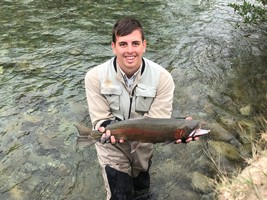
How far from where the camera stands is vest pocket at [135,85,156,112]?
4.32 m

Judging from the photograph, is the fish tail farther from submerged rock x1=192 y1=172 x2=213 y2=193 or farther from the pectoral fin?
submerged rock x1=192 y1=172 x2=213 y2=193

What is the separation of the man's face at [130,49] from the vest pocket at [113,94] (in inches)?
12.0

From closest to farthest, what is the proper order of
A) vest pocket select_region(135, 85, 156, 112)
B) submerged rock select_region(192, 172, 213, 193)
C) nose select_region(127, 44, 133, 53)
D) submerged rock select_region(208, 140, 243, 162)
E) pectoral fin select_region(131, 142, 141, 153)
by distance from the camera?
nose select_region(127, 44, 133, 53), pectoral fin select_region(131, 142, 141, 153), vest pocket select_region(135, 85, 156, 112), submerged rock select_region(192, 172, 213, 193), submerged rock select_region(208, 140, 243, 162)

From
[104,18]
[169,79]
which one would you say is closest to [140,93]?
[169,79]

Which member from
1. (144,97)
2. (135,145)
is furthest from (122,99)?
(135,145)

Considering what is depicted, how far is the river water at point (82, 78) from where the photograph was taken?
587cm

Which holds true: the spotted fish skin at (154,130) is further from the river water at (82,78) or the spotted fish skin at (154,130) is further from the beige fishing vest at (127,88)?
the river water at (82,78)

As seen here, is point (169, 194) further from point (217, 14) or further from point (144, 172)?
point (217, 14)

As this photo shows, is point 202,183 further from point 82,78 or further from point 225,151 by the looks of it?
point 82,78

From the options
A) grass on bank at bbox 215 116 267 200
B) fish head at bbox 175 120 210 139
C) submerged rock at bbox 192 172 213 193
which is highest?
fish head at bbox 175 120 210 139

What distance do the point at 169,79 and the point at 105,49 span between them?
20.2 feet

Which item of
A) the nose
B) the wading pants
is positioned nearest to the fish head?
the wading pants

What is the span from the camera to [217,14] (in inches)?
529

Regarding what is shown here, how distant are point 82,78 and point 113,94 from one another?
4.63m
